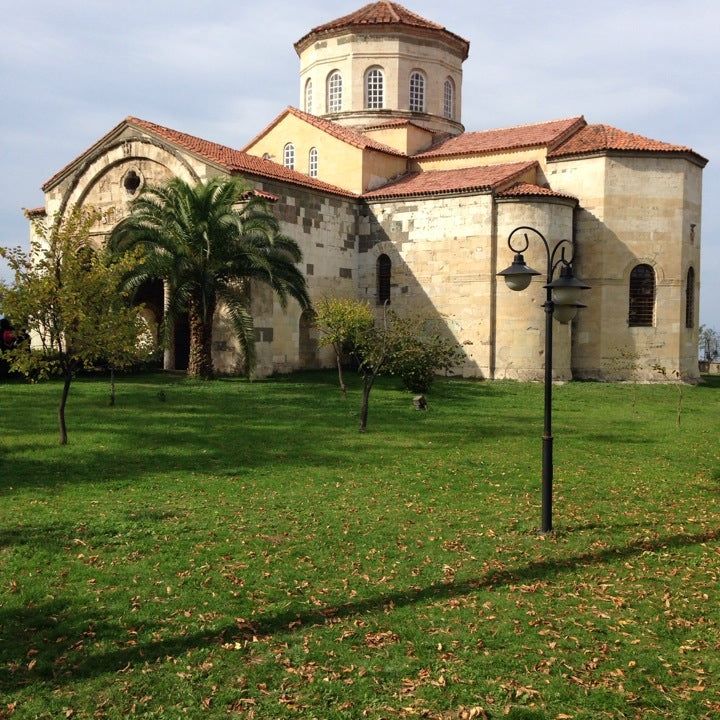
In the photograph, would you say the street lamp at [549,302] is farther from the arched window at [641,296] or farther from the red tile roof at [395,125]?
the red tile roof at [395,125]

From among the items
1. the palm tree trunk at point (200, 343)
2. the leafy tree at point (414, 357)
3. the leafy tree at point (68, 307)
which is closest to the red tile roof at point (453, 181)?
the leafy tree at point (414, 357)

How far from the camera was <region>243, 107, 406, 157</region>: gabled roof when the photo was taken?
31056 mm

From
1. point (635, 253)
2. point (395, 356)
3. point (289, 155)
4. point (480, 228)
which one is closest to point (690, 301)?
point (635, 253)

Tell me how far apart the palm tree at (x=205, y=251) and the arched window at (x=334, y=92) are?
38.5ft

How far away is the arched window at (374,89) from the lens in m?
33.5

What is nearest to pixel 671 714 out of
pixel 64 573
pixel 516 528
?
pixel 516 528

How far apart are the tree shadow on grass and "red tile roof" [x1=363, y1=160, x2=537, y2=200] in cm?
2136

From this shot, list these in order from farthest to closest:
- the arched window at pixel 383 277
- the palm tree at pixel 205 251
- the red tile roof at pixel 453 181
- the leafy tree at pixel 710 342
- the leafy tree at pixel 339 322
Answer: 1. the leafy tree at pixel 710 342
2. the arched window at pixel 383 277
3. the red tile roof at pixel 453 181
4. the palm tree at pixel 205 251
5. the leafy tree at pixel 339 322

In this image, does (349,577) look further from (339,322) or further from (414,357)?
(339,322)

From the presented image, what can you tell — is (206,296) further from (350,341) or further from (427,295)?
(427,295)

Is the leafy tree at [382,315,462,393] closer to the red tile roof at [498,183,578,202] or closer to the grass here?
the grass

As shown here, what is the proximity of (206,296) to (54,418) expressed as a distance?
7.20 meters

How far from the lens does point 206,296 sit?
23.4 meters

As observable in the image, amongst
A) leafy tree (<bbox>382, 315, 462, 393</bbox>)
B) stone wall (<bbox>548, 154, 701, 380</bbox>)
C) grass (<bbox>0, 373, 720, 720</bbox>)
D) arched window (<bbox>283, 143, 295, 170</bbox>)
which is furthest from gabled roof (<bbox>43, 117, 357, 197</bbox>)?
grass (<bbox>0, 373, 720, 720</bbox>)
